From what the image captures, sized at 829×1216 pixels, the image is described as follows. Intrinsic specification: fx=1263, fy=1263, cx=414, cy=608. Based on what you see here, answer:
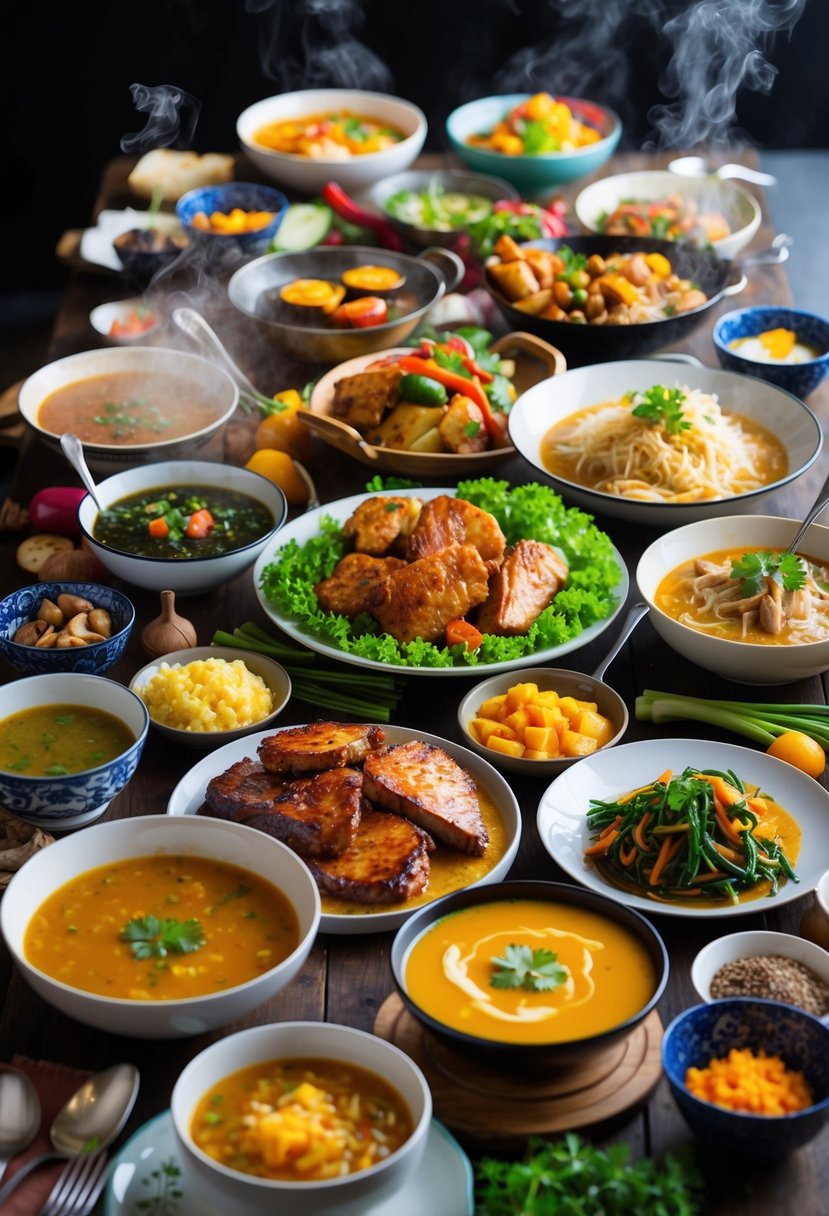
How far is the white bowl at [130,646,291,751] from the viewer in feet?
8.80

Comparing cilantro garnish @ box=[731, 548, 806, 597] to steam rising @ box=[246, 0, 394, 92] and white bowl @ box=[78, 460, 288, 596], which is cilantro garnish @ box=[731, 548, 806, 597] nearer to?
white bowl @ box=[78, 460, 288, 596]

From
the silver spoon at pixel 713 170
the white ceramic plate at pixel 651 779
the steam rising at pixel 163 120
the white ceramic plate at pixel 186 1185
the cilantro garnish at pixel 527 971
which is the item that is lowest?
the steam rising at pixel 163 120

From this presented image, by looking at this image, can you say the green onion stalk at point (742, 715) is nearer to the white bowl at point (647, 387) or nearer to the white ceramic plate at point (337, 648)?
the white ceramic plate at point (337, 648)

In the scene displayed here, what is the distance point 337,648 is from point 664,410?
1317 mm

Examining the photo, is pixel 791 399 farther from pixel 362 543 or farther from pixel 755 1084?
pixel 755 1084

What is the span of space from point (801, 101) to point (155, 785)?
6.86 m

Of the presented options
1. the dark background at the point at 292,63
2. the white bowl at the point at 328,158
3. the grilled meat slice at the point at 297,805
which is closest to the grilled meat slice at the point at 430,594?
the grilled meat slice at the point at 297,805

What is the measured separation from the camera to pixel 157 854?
2.27m

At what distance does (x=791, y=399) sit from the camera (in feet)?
12.4

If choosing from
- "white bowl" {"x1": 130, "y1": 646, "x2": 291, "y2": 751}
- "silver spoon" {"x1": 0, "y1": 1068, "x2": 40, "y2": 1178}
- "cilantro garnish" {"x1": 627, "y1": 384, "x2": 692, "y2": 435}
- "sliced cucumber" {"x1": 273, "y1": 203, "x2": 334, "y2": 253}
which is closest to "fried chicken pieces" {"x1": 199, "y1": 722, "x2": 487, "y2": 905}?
"white bowl" {"x1": 130, "y1": 646, "x2": 291, "y2": 751}

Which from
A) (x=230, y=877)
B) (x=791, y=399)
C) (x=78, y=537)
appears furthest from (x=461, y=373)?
(x=230, y=877)

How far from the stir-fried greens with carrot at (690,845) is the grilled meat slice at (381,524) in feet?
3.49

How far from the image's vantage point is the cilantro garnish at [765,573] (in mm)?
2951

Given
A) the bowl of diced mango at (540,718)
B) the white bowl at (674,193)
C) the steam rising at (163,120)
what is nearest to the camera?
the bowl of diced mango at (540,718)
